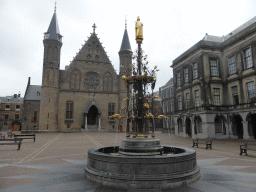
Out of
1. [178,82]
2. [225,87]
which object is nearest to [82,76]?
[178,82]

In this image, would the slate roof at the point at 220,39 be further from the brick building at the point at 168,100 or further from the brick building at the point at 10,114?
the brick building at the point at 10,114

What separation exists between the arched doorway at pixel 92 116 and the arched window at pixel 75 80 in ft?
19.2

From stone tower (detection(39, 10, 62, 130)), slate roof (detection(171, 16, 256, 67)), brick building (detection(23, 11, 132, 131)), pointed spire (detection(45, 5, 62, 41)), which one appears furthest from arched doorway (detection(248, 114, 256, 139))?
pointed spire (detection(45, 5, 62, 41))

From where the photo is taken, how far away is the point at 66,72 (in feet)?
133

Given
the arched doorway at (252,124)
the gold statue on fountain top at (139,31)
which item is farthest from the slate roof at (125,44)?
the gold statue on fountain top at (139,31)

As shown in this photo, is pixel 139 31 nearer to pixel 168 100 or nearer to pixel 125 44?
pixel 125 44

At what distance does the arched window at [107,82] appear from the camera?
1677 inches

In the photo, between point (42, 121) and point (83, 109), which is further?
point (83, 109)

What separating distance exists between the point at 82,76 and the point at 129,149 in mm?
36307

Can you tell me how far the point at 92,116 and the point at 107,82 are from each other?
8533 millimetres

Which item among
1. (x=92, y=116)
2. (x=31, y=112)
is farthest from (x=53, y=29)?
(x=31, y=112)

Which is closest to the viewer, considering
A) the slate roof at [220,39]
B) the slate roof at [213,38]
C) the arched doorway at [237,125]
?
the slate roof at [220,39]

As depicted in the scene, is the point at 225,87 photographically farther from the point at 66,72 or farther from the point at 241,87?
the point at 66,72

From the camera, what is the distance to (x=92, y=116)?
41.4 metres
